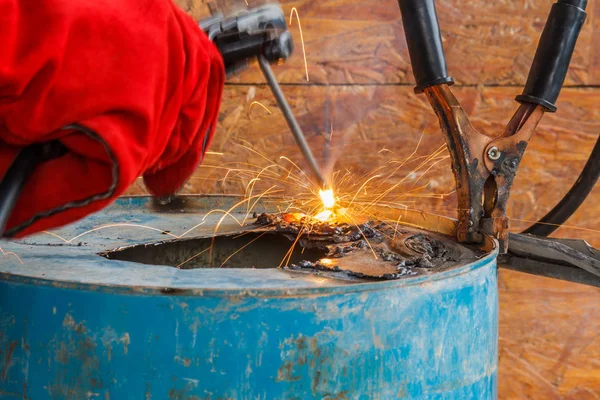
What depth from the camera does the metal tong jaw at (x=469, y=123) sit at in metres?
1.37

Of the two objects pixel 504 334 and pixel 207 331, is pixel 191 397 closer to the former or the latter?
pixel 207 331

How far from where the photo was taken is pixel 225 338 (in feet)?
3.26

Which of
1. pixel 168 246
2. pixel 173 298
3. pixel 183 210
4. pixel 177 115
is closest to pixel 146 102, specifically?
pixel 177 115

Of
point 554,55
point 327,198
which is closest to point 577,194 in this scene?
point 554,55

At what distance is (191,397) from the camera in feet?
3.30

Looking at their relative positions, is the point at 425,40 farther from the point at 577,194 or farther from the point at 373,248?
the point at 577,194

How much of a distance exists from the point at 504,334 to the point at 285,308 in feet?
5.39

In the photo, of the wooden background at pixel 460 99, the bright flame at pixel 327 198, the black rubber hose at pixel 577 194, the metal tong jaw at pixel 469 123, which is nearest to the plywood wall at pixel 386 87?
the wooden background at pixel 460 99

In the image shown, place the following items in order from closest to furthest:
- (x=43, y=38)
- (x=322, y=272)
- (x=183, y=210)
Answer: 1. (x=43, y=38)
2. (x=322, y=272)
3. (x=183, y=210)

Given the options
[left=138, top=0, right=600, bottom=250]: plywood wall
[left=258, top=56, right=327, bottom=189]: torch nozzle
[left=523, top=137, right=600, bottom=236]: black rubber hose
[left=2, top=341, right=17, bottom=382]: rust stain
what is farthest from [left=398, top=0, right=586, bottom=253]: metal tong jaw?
[left=138, top=0, right=600, bottom=250]: plywood wall

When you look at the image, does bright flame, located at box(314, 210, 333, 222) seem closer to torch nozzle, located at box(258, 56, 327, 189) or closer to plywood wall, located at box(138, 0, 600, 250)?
torch nozzle, located at box(258, 56, 327, 189)

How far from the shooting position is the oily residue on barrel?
122 centimetres

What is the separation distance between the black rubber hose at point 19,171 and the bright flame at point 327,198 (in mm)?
739

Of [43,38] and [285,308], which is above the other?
[43,38]
